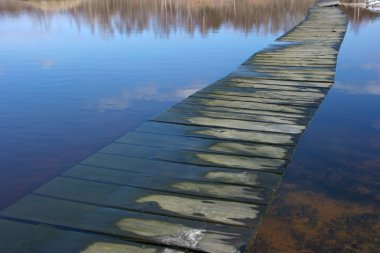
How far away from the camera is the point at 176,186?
4.49 metres

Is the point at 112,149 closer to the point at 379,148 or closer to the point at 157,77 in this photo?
the point at 379,148

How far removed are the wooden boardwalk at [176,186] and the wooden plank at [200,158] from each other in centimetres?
1

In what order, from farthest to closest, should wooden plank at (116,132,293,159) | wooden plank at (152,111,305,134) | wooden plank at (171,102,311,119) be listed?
1. wooden plank at (171,102,311,119)
2. wooden plank at (152,111,305,134)
3. wooden plank at (116,132,293,159)

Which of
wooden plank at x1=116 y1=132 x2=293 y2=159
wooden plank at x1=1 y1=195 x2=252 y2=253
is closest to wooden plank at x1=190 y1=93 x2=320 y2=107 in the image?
wooden plank at x1=116 y1=132 x2=293 y2=159

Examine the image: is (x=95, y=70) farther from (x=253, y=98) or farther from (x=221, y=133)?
(x=221, y=133)

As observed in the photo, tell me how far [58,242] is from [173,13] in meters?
28.3

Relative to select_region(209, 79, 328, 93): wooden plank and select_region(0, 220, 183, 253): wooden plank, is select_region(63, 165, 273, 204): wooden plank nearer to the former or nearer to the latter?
select_region(0, 220, 183, 253): wooden plank

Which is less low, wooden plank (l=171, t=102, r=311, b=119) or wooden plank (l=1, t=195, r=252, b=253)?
wooden plank (l=171, t=102, r=311, b=119)

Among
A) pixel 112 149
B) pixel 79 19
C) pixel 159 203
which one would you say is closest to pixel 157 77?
pixel 112 149

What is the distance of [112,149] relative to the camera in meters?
5.62

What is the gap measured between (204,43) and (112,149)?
1321 centimetres

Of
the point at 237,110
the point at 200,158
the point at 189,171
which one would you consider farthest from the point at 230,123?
the point at 189,171

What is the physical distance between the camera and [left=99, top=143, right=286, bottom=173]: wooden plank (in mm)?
5035

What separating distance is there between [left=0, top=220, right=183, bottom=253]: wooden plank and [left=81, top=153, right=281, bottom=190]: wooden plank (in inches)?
54.4
